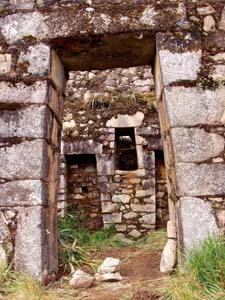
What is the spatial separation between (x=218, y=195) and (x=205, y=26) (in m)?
Result: 1.50

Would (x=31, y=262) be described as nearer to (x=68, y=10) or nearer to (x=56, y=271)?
(x=56, y=271)

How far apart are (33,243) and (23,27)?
1.92 m

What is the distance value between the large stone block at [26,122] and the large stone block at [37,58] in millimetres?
343

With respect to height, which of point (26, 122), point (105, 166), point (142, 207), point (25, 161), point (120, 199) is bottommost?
point (142, 207)

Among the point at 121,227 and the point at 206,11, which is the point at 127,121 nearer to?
the point at 121,227

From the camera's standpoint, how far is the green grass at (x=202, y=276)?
8.17 ft

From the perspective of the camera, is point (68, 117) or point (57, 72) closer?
point (57, 72)

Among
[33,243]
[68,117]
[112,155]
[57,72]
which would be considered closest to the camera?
[33,243]

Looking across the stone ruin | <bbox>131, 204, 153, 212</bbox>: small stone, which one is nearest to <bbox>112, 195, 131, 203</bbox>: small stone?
<bbox>131, 204, 153, 212</bbox>: small stone

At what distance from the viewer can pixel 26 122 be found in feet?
11.0

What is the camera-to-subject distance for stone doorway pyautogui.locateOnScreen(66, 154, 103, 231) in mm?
7230

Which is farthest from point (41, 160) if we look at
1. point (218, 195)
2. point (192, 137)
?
point (218, 195)

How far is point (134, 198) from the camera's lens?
7098 mm

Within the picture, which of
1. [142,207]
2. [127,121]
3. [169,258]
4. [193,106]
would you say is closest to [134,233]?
[142,207]
